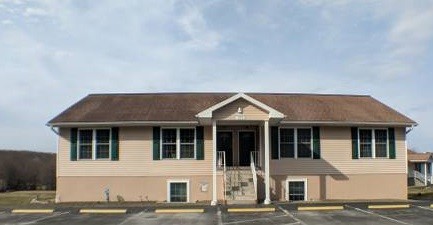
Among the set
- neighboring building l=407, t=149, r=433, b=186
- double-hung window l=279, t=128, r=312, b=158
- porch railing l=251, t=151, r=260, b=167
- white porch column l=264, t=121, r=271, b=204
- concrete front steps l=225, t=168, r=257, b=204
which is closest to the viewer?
white porch column l=264, t=121, r=271, b=204

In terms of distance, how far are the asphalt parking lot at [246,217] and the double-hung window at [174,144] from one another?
537 cm

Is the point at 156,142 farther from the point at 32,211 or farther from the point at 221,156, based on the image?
the point at 32,211

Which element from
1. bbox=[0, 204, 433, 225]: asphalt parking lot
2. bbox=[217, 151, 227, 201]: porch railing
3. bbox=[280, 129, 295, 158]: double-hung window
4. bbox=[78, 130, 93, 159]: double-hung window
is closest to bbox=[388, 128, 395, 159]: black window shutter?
bbox=[280, 129, 295, 158]: double-hung window

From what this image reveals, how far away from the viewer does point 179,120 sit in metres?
25.9

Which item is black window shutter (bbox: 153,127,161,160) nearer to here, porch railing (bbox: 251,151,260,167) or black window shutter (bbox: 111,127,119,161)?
black window shutter (bbox: 111,127,119,161)

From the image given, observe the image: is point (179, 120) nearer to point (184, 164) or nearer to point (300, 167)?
point (184, 164)

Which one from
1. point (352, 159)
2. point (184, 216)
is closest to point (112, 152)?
point (184, 216)

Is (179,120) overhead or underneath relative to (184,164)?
overhead

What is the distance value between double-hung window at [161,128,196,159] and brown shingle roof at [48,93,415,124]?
0.67 metres

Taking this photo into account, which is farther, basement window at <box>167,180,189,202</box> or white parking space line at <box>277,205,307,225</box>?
basement window at <box>167,180,189,202</box>

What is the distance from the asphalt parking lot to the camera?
57.9ft

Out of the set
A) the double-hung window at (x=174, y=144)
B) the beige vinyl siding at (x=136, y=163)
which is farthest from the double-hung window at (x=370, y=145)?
the double-hung window at (x=174, y=144)

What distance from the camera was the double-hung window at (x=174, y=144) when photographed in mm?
26375

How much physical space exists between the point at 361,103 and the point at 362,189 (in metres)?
5.04
